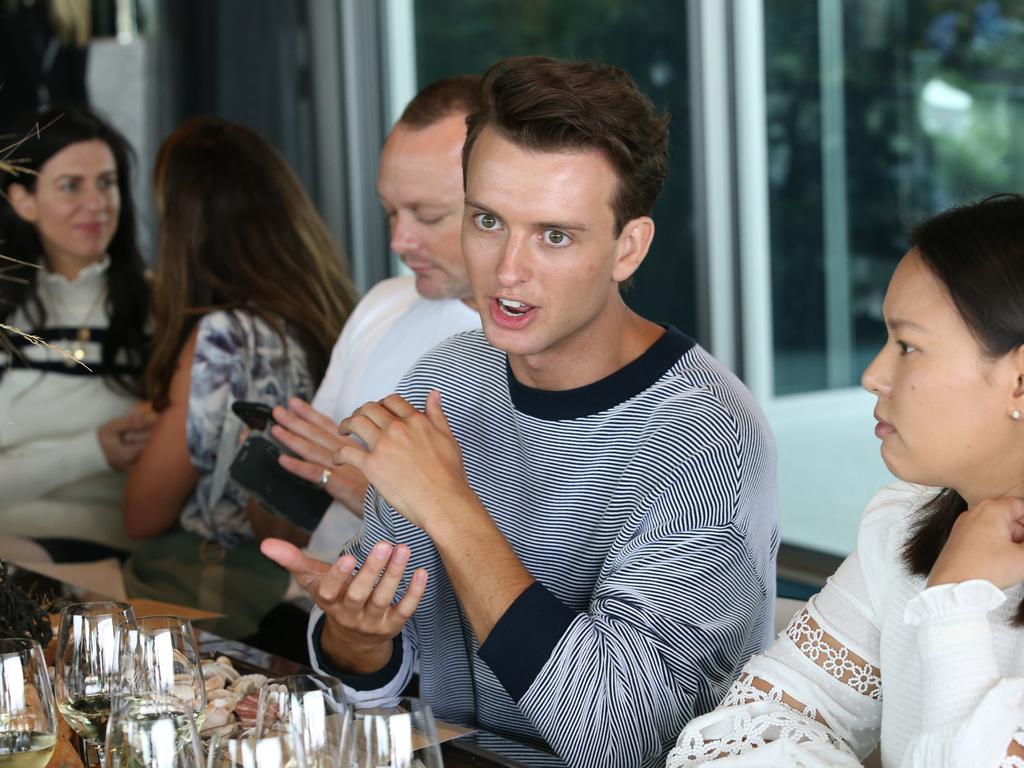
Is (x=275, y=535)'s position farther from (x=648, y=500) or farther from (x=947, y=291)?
(x=947, y=291)

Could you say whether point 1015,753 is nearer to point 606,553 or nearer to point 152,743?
point 606,553

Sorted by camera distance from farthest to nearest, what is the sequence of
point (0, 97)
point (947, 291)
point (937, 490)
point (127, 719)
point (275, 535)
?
point (0, 97) < point (275, 535) < point (937, 490) < point (947, 291) < point (127, 719)

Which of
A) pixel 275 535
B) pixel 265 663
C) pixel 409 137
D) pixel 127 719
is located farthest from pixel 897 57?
pixel 127 719

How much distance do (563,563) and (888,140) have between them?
8.08 ft

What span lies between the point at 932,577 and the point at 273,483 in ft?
4.69

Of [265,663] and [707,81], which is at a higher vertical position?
[707,81]

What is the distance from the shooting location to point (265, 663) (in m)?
1.62

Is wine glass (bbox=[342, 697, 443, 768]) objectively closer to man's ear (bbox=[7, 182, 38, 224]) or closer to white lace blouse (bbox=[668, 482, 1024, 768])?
white lace blouse (bbox=[668, 482, 1024, 768])

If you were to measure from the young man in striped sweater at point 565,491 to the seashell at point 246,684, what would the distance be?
0.12m

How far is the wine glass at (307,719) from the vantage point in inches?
37.7

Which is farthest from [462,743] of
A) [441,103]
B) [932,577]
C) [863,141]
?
[863,141]

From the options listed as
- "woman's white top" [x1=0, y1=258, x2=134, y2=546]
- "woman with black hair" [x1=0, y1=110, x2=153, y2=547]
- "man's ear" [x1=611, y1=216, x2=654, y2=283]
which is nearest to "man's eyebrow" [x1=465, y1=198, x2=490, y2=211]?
"man's ear" [x1=611, y1=216, x2=654, y2=283]

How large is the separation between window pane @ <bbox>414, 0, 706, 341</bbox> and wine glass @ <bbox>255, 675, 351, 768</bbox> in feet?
9.70

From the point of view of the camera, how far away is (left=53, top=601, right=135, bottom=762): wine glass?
1.22m
